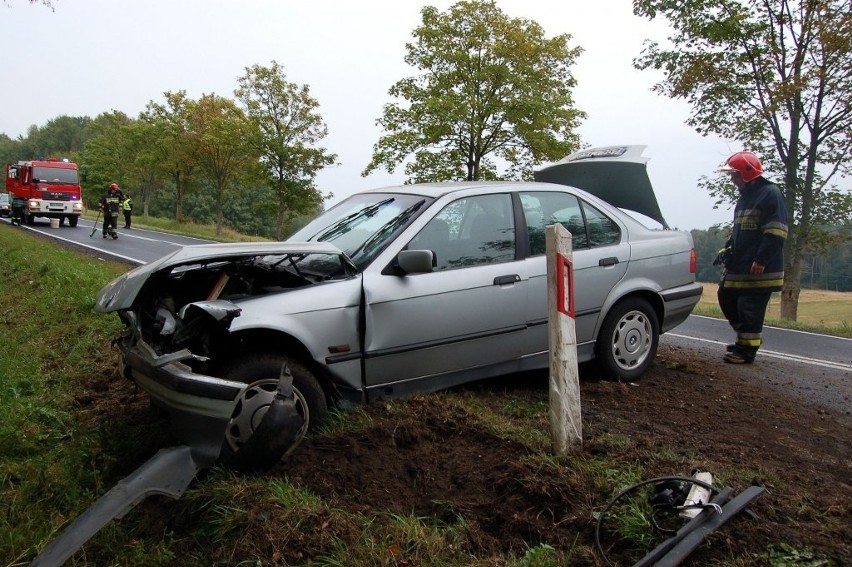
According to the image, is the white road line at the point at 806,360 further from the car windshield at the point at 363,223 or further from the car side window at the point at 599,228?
the car windshield at the point at 363,223

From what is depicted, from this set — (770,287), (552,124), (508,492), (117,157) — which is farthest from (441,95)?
(117,157)

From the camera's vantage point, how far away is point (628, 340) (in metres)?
5.28

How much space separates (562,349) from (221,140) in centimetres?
2826

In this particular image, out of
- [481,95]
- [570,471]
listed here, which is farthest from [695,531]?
[481,95]

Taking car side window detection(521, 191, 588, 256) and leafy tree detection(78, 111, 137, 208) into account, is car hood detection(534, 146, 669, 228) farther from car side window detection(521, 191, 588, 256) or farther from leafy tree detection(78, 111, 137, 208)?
leafy tree detection(78, 111, 137, 208)

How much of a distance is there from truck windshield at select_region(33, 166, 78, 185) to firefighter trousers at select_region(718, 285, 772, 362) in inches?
1077

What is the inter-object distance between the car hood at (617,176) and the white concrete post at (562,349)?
267cm

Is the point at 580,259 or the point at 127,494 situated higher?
the point at 580,259

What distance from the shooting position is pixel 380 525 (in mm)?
2871

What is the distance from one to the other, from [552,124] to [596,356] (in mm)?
17151

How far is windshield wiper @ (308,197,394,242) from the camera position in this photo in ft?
16.0

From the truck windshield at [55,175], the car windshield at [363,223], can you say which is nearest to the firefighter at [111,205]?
the truck windshield at [55,175]

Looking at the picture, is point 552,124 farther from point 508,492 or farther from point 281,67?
point 508,492

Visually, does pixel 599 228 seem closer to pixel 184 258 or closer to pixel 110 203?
pixel 184 258
